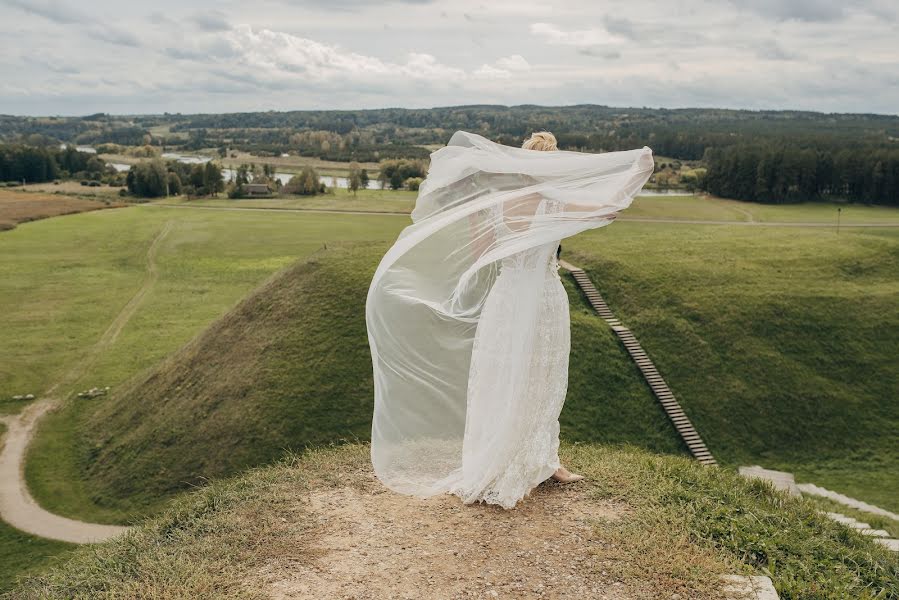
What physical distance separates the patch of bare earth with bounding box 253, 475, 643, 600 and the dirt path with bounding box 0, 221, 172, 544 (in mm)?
13387

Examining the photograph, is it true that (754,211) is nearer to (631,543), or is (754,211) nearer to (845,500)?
(845,500)

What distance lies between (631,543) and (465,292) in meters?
4.07

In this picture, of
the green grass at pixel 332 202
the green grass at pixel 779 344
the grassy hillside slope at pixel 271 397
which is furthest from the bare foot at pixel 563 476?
the green grass at pixel 332 202

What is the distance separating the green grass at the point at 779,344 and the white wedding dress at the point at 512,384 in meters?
18.2

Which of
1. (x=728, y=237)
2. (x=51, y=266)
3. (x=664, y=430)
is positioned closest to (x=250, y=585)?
(x=664, y=430)

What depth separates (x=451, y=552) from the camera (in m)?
9.02

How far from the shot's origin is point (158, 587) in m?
8.70

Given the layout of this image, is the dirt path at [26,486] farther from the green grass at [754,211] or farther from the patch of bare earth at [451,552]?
the green grass at [754,211]

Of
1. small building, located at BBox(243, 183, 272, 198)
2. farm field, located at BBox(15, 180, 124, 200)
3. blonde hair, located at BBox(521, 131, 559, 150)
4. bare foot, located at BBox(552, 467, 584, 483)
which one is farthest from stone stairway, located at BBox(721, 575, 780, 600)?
farm field, located at BBox(15, 180, 124, 200)

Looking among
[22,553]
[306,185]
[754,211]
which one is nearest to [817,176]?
[754,211]

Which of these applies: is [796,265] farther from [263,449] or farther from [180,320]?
[180,320]

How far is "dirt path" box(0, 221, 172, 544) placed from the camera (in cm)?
2116

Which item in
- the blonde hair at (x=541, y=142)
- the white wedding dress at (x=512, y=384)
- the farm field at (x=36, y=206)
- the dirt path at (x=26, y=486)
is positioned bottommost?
the dirt path at (x=26, y=486)

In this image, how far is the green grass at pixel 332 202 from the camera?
Result: 83.2 meters
